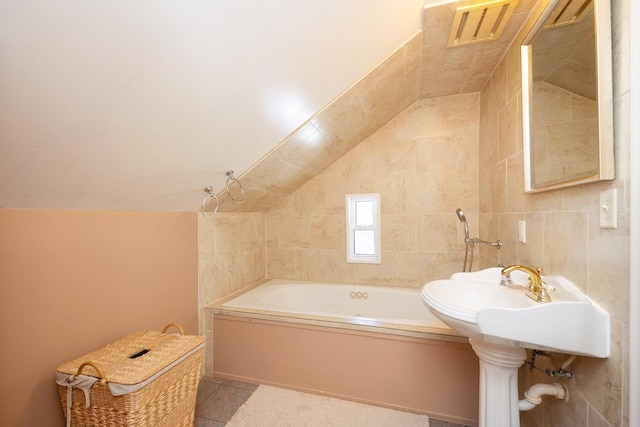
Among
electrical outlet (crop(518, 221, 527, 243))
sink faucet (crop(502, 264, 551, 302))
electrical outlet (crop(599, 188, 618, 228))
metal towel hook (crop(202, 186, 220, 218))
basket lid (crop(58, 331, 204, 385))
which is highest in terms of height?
metal towel hook (crop(202, 186, 220, 218))

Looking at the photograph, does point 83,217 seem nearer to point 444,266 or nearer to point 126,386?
point 126,386

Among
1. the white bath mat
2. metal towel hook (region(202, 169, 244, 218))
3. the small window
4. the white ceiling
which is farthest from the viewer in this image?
the small window

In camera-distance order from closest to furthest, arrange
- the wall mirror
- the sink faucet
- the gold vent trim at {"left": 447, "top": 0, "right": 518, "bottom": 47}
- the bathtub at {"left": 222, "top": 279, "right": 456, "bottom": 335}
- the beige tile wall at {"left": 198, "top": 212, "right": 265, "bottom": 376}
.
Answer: the wall mirror, the sink faucet, the gold vent trim at {"left": 447, "top": 0, "right": 518, "bottom": 47}, the beige tile wall at {"left": 198, "top": 212, "right": 265, "bottom": 376}, the bathtub at {"left": 222, "top": 279, "right": 456, "bottom": 335}

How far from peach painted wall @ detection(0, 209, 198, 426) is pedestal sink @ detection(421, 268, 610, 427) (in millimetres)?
1690

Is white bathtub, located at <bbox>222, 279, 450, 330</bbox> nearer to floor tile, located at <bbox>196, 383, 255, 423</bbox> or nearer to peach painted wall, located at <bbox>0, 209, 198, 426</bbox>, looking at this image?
floor tile, located at <bbox>196, 383, 255, 423</bbox>

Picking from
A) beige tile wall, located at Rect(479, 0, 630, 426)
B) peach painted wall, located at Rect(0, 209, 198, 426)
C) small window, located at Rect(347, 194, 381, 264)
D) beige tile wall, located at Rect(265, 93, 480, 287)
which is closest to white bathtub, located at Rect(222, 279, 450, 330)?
beige tile wall, located at Rect(265, 93, 480, 287)

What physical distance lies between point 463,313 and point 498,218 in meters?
1.24

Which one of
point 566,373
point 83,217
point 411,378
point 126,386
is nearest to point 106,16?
point 83,217

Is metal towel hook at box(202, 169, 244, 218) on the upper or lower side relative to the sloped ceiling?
lower

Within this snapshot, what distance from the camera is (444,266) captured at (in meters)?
2.49

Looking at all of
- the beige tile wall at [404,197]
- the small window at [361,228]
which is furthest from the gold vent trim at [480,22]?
the small window at [361,228]

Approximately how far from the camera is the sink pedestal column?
43.4 inches

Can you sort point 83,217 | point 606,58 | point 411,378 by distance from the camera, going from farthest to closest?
1. point 411,378
2. point 83,217
3. point 606,58

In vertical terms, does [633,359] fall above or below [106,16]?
below
